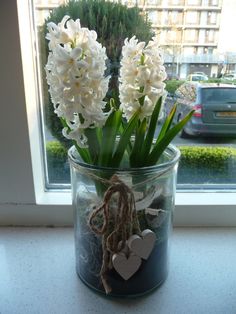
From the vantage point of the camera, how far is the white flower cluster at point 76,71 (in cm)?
32

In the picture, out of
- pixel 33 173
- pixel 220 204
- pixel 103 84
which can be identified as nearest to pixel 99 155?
pixel 103 84

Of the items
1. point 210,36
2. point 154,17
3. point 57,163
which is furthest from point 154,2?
point 57,163

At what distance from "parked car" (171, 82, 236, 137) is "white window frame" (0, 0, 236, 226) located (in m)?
0.14

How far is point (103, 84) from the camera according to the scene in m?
0.35

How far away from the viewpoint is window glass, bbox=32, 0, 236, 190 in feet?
1.79

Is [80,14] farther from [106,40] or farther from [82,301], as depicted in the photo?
[82,301]

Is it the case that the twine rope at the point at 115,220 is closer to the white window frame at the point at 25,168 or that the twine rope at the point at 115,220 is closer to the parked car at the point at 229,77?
the white window frame at the point at 25,168

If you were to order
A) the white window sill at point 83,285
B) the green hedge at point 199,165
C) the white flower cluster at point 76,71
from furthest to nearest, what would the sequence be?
the green hedge at point 199,165, the white window sill at point 83,285, the white flower cluster at point 76,71

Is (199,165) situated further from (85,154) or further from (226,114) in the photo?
(85,154)

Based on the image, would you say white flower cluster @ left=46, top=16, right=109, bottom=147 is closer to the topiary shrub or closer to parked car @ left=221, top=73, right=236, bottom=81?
the topiary shrub

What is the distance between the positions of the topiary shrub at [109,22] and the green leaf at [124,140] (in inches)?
7.2

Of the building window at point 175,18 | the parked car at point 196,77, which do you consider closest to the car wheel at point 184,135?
the parked car at point 196,77

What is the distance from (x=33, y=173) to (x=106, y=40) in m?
0.28

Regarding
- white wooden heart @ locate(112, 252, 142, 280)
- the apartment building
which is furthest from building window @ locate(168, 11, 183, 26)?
white wooden heart @ locate(112, 252, 142, 280)
